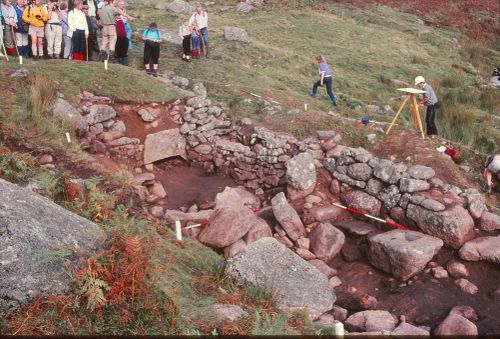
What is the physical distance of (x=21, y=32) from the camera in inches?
508

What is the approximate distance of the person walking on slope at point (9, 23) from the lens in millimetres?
12562

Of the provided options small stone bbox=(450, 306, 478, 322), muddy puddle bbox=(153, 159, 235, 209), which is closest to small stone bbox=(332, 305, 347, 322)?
small stone bbox=(450, 306, 478, 322)

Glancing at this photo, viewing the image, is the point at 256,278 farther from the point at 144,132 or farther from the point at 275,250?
the point at 144,132

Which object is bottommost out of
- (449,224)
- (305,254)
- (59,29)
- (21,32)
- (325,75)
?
(305,254)

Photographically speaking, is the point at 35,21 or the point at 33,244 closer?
the point at 33,244

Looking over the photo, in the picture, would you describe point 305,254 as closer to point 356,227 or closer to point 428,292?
point 356,227

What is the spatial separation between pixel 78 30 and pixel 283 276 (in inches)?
393

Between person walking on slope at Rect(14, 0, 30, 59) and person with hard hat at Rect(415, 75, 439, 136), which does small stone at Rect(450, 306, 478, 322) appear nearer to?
person with hard hat at Rect(415, 75, 439, 136)

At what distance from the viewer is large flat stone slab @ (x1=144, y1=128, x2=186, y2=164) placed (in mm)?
11547

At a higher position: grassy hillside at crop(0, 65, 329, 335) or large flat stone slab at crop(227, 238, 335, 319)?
grassy hillside at crop(0, 65, 329, 335)

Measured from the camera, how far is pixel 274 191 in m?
10.9

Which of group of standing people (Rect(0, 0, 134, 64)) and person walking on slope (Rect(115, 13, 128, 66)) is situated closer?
group of standing people (Rect(0, 0, 134, 64))

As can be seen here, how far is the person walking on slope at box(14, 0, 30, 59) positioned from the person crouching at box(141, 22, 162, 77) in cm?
325

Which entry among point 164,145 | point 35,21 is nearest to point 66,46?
point 35,21
